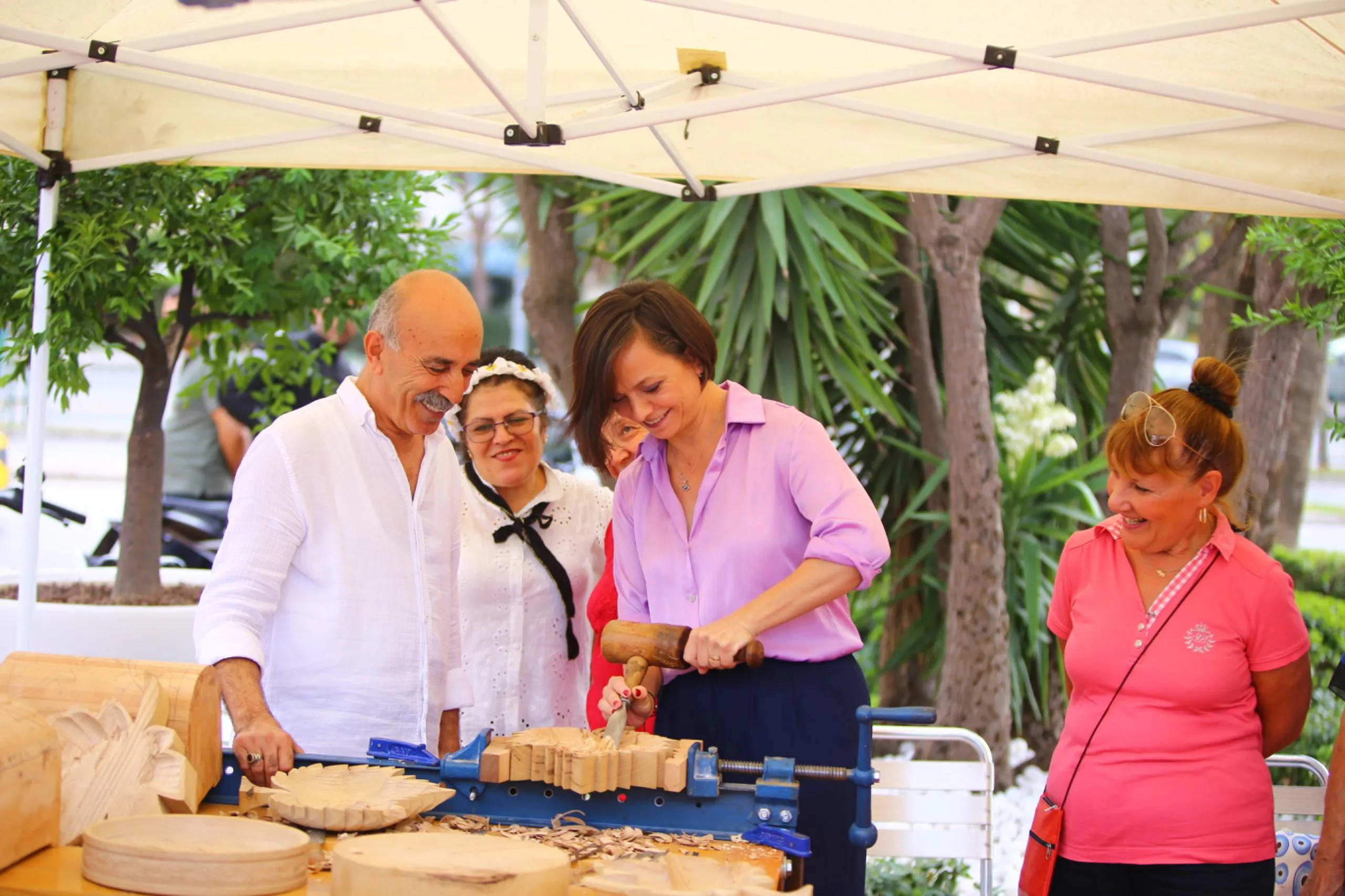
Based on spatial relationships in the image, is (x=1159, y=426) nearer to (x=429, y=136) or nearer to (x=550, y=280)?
(x=429, y=136)

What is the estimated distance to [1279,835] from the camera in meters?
2.82

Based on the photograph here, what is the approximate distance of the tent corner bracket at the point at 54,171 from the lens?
3607 millimetres

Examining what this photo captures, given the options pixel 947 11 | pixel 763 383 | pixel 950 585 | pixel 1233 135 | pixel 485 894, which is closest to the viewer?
pixel 485 894

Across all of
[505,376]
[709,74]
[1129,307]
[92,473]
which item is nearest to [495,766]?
[505,376]

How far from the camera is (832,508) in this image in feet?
7.90

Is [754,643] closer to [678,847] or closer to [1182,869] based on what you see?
[678,847]

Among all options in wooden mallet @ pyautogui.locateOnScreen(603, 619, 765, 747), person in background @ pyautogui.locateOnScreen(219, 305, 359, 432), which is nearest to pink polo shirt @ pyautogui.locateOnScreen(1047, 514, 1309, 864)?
wooden mallet @ pyautogui.locateOnScreen(603, 619, 765, 747)

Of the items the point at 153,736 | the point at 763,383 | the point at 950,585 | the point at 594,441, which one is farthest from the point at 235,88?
the point at 950,585

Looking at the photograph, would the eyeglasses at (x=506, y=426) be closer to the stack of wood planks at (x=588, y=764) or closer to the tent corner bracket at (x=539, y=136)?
the tent corner bracket at (x=539, y=136)

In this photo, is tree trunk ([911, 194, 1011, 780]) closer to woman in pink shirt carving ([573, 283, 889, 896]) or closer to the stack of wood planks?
woman in pink shirt carving ([573, 283, 889, 896])

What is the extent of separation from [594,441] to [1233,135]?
186 cm

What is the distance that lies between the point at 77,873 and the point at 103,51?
6.69 ft

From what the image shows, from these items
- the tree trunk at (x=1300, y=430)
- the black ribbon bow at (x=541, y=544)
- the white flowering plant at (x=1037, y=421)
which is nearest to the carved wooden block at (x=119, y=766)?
the black ribbon bow at (x=541, y=544)

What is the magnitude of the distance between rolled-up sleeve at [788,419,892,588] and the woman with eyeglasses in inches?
37.8
